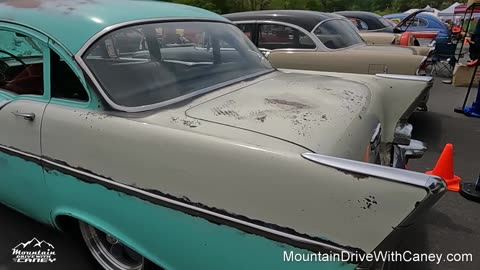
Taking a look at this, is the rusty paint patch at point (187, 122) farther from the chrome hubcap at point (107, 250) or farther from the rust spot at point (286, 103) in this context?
the chrome hubcap at point (107, 250)

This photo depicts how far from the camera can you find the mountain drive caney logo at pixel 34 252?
2.48 meters

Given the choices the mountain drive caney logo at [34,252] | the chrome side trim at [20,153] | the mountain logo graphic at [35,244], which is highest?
the chrome side trim at [20,153]

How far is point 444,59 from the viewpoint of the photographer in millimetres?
10422

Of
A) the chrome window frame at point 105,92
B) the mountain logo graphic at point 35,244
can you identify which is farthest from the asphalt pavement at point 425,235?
the chrome window frame at point 105,92

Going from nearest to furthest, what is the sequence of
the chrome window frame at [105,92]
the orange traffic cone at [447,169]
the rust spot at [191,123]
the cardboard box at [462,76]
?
the rust spot at [191,123] < the chrome window frame at [105,92] < the orange traffic cone at [447,169] < the cardboard box at [462,76]

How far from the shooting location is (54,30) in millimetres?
2105

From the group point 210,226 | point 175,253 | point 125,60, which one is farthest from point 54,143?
point 210,226

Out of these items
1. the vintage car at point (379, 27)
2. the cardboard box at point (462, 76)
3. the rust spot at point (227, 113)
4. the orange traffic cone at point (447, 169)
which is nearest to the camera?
the rust spot at point (227, 113)

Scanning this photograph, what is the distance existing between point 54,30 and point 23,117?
1.77 feet

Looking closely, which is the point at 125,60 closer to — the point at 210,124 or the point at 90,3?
the point at 90,3

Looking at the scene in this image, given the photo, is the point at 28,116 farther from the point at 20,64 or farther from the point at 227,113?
the point at 227,113

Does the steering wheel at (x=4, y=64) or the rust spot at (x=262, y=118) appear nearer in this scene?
the rust spot at (x=262, y=118)

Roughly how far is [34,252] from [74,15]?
162cm

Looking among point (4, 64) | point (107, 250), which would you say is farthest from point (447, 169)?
point (4, 64)
